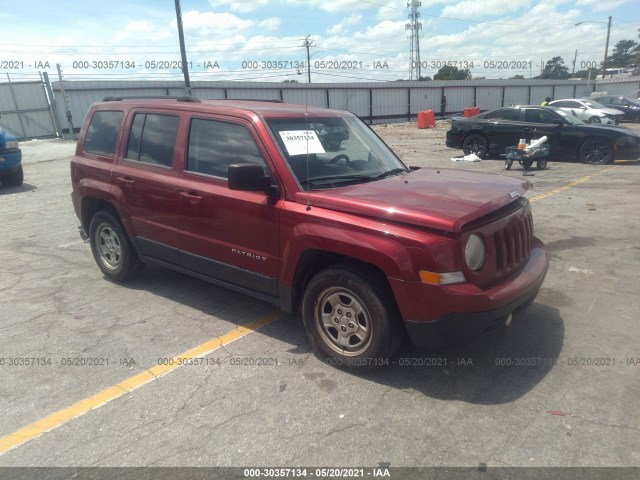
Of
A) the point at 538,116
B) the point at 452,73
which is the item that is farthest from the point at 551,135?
the point at 452,73

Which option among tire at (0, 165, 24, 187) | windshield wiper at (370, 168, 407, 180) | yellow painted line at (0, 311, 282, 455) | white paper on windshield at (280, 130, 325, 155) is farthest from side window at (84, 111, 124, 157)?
tire at (0, 165, 24, 187)

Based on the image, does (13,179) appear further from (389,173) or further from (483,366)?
(483,366)

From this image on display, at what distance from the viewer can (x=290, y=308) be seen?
365 centimetres

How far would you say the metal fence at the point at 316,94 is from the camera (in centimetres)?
2161

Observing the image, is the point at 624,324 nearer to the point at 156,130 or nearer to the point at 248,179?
the point at 248,179

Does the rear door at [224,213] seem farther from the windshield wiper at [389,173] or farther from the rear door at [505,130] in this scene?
the rear door at [505,130]

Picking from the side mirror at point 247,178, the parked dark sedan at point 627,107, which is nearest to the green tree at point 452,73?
the parked dark sedan at point 627,107

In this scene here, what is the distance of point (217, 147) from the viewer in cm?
401

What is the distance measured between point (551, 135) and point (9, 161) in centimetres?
1403

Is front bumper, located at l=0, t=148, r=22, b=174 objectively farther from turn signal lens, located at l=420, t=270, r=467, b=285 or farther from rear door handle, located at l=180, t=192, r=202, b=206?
turn signal lens, located at l=420, t=270, r=467, b=285

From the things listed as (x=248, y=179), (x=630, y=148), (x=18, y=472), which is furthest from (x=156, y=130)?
(x=630, y=148)

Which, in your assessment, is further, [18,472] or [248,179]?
[248,179]

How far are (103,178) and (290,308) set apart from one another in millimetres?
2677

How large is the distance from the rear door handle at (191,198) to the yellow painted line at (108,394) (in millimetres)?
1152
